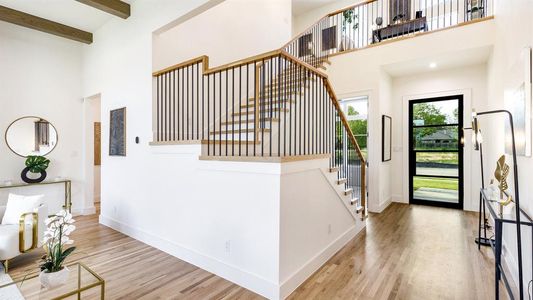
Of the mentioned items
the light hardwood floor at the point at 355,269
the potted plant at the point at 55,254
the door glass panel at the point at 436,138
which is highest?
the door glass panel at the point at 436,138

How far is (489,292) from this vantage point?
2.49 m

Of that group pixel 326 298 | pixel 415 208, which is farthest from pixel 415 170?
pixel 326 298

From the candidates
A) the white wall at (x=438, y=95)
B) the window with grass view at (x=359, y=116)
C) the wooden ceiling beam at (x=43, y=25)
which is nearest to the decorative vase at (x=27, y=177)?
the wooden ceiling beam at (x=43, y=25)

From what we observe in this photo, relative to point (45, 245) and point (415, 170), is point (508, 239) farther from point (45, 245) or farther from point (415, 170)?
point (45, 245)

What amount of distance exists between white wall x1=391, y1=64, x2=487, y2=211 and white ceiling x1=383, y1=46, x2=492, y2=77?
0.62 ft

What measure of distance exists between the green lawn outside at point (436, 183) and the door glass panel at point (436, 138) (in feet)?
2.24

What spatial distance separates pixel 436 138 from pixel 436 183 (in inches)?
39.5

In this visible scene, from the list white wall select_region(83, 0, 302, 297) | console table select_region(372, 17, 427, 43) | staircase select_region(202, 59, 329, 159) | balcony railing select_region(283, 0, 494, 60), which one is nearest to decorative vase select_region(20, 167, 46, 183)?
white wall select_region(83, 0, 302, 297)

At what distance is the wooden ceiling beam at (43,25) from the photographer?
4.19 meters

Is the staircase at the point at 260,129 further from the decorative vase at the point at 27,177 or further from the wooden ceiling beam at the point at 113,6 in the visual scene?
the decorative vase at the point at 27,177

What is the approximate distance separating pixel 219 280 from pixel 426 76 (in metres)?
5.89

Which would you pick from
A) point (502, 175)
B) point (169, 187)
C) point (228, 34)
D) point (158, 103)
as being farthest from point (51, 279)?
point (228, 34)

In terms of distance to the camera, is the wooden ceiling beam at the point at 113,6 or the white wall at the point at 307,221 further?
the wooden ceiling beam at the point at 113,6

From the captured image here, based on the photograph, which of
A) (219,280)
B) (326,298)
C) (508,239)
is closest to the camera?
(326,298)
